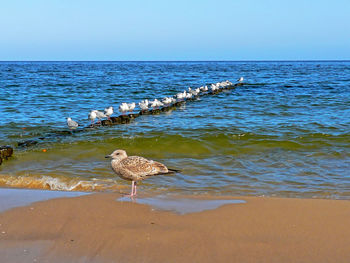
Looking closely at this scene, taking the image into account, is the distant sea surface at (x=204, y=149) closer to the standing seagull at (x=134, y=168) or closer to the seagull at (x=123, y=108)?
the standing seagull at (x=134, y=168)

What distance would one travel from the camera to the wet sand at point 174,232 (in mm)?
3770

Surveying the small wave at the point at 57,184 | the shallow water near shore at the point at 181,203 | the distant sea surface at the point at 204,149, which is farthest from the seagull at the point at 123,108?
the shallow water near shore at the point at 181,203

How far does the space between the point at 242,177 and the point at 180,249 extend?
3.28 m

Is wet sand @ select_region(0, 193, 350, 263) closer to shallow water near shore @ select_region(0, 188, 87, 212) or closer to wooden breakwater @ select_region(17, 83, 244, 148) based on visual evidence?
shallow water near shore @ select_region(0, 188, 87, 212)

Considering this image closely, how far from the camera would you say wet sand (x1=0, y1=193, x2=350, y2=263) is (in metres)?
3.77

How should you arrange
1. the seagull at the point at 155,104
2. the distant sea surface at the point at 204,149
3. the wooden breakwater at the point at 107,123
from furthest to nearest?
the seagull at the point at 155,104 < the wooden breakwater at the point at 107,123 < the distant sea surface at the point at 204,149

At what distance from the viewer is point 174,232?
14.1 feet

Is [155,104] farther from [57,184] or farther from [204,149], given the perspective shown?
[57,184]

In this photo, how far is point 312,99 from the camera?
65.7 feet

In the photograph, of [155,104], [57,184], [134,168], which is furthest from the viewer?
[155,104]

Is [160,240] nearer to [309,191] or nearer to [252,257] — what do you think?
[252,257]

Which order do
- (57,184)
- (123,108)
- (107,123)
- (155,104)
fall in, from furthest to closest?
1. (155,104)
2. (123,108)
3. (107,123)
4. (57,184)

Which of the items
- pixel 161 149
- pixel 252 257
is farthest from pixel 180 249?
pixel 161 149

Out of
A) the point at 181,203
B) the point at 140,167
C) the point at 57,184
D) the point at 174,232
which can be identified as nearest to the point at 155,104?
the point at 57,184
